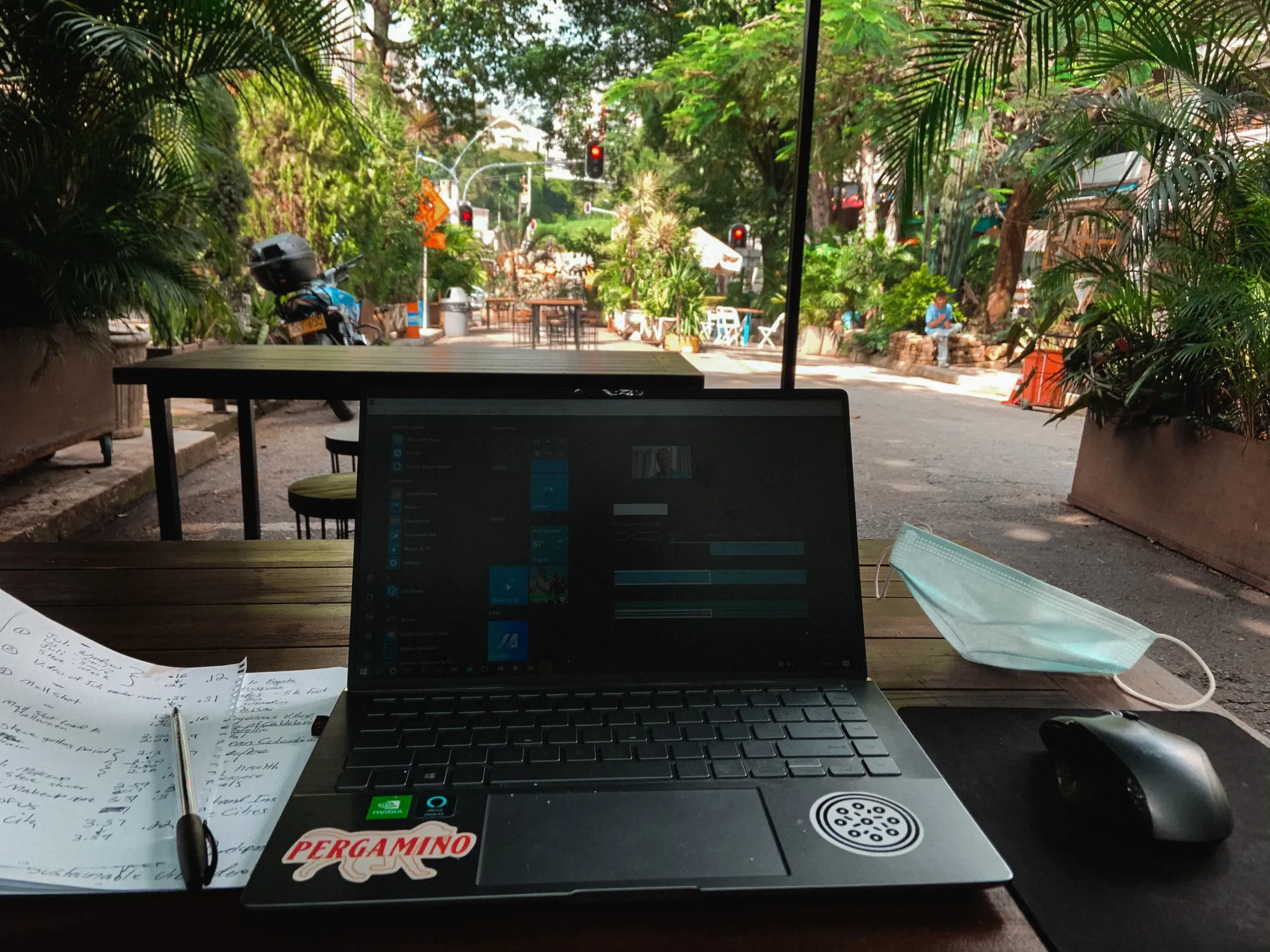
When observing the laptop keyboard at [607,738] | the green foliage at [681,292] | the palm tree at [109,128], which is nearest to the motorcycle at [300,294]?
the palm tree at [109,128]

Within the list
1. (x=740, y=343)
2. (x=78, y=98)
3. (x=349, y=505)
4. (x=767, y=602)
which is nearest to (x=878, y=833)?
(x=767, y=602)

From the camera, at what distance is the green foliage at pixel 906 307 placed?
11648mm

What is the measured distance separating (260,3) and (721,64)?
19.2ft

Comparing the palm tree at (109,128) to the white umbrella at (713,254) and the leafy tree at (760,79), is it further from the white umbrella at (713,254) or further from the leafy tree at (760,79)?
the white umbrella at (713,254)

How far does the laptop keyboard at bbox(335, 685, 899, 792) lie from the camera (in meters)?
0.52

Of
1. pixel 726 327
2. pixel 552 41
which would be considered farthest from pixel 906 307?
pixel 552 41

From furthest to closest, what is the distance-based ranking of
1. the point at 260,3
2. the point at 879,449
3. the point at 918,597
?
the point at 879,449 < the point at 260,3 < the point at 918,597

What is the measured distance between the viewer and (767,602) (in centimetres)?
66

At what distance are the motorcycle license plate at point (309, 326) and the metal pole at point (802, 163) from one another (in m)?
5.06

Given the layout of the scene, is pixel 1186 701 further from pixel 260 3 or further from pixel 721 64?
pixel 721 64

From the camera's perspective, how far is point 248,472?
239 cm

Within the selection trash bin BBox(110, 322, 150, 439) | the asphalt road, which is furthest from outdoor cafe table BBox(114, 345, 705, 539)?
trash bin BBox(110, 322, 150, 439)

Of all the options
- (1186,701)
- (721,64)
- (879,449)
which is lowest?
(879,449)

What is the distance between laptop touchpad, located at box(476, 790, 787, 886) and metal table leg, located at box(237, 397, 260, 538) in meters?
1.89
